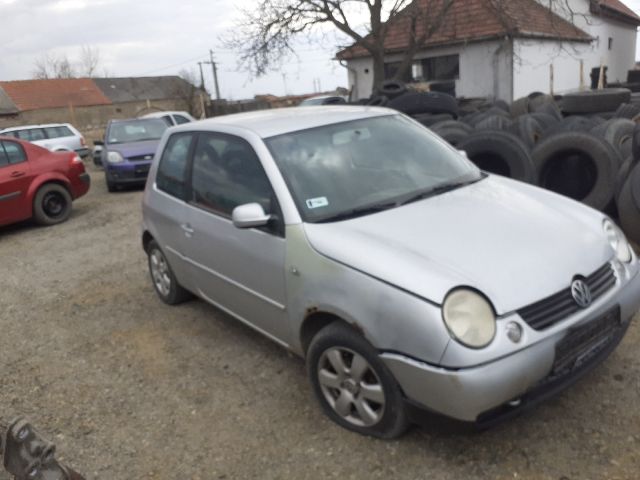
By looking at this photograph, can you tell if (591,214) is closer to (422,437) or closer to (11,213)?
(422,437)

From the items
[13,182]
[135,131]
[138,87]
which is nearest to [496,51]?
[135,131]

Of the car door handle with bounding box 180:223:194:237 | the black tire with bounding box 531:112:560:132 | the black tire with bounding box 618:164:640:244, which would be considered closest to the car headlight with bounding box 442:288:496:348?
the car door handle with bounding box 180:223:194:237

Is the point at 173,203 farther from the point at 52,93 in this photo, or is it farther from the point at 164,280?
the point at 52,93

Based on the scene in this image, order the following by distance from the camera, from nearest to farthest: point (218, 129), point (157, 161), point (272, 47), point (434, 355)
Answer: point (434, 355), point (218, 129), point (157, 161), point (272, 47)

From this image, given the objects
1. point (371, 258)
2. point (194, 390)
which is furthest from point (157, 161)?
point (371, 258)

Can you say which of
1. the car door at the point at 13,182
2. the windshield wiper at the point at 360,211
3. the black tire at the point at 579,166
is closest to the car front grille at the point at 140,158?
the car door at the point at 13,182

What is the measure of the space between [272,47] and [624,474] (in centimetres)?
1806

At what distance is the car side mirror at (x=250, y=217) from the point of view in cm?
311

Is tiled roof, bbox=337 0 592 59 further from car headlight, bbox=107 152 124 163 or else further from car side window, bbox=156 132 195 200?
car side window, bbox=156 132 195 200

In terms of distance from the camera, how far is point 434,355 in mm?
2373

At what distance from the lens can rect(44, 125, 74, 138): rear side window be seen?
16.9 metres

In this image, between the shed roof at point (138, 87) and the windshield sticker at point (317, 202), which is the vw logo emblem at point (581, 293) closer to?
the windshield sticker at point (317, 202)

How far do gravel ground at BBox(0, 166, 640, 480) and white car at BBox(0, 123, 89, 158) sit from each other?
1225 cm

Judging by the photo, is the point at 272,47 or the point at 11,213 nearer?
the point at 11,213
